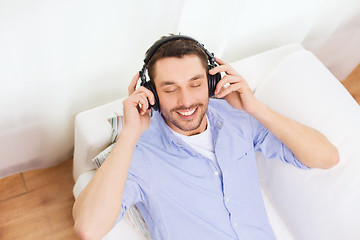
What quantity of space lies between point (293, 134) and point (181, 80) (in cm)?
48

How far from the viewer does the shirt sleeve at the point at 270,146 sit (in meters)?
1.55

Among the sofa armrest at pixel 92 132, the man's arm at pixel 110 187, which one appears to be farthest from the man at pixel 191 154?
the sofa armrest at pixel 92 132

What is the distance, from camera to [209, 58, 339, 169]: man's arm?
1.47 meters

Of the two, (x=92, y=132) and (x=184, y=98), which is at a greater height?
(x=184, y=98)

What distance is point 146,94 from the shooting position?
134cm

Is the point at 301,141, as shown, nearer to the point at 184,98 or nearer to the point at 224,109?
the point at 224,109

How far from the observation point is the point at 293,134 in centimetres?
149

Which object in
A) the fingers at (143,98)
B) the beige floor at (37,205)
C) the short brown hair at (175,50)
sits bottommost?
the beige floor at (37,205)

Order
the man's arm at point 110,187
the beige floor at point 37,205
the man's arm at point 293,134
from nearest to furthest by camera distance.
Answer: the man's arm at point 110,187, the man's arm at point 293,134, the beige floor at point 37,205

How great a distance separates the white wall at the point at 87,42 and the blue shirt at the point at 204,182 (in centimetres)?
37

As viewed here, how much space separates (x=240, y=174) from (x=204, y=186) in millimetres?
167

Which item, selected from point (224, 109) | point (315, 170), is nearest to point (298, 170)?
point (315, 170)

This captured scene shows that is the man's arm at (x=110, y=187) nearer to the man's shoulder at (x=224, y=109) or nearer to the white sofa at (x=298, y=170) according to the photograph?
the white sofa at (x=298, y=170)

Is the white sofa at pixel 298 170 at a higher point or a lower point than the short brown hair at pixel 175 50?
lower
